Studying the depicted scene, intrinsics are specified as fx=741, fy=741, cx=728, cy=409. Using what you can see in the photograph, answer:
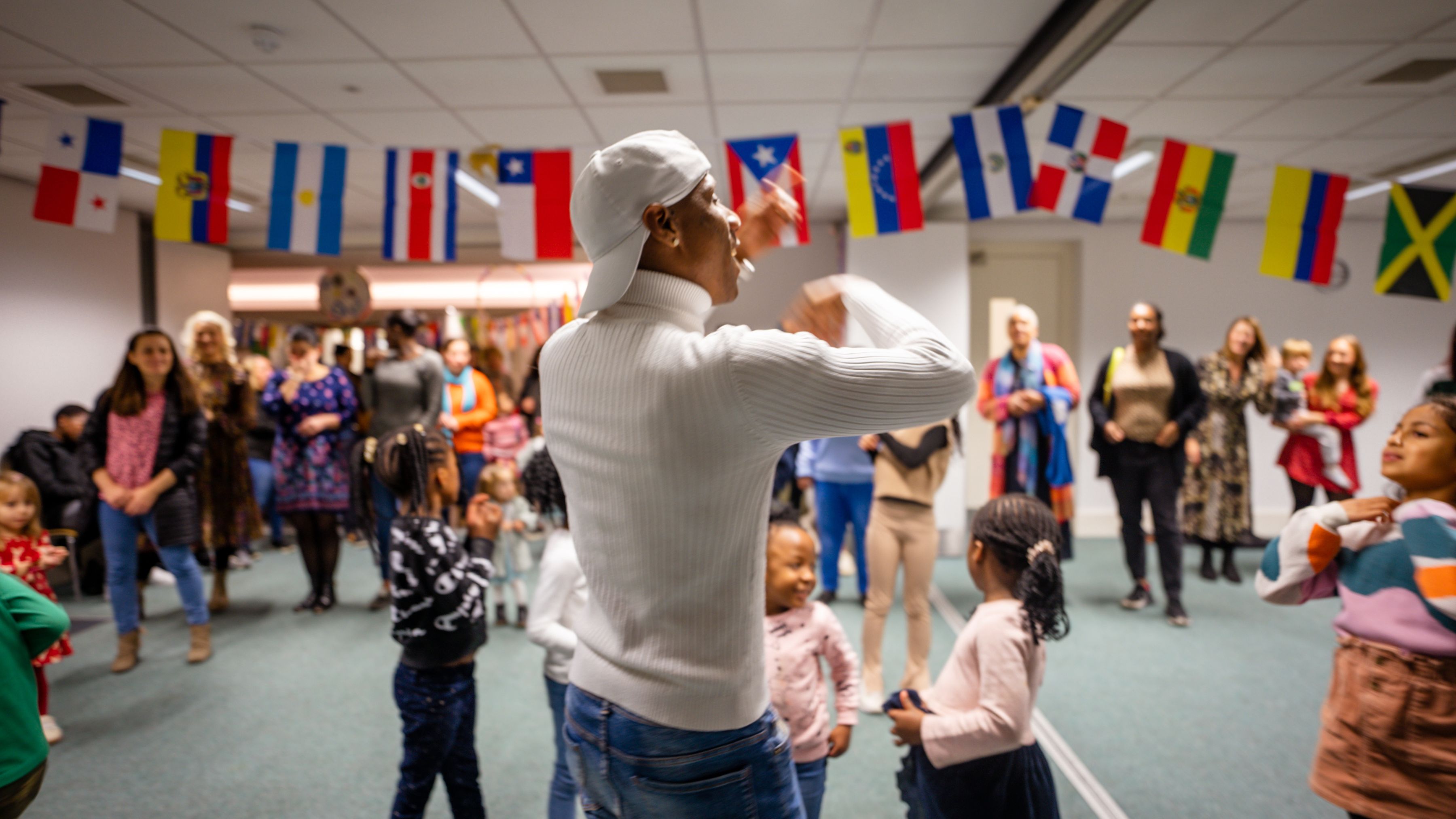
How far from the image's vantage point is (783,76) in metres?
3.73

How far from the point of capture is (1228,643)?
3.53 metres

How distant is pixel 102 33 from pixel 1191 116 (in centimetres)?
548

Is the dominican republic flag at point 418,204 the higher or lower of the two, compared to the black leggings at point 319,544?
higher

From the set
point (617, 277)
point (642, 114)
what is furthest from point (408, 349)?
point (617, 277)

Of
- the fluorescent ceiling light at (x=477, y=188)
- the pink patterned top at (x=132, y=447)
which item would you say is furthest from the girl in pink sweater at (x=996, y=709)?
the fluorescent ceiling light at (x=477, y=188)

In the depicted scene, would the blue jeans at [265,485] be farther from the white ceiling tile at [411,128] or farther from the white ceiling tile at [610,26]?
the white ceiling tile at [610,26]

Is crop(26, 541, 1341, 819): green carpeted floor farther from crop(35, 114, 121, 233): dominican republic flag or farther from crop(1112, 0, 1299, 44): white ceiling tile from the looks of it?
crop(1112, 0, 1299, 44): white ceiling tile

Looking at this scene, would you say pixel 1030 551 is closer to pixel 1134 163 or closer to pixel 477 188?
pixel 1134 163

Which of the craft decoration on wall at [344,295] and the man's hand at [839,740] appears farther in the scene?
the craft decoration on wall at [344,295]

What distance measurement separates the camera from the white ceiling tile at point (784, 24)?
9.75ft

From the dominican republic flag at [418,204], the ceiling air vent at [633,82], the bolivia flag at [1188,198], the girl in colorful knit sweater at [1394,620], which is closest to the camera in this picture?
the girl in colorful knit sweater at [1394,620]

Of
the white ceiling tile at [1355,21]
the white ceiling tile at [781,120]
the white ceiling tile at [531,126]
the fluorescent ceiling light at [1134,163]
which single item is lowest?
the white ceiling tile at [1355,21]

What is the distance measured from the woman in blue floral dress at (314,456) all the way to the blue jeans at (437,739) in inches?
102

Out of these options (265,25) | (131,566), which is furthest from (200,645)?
(265,25)
